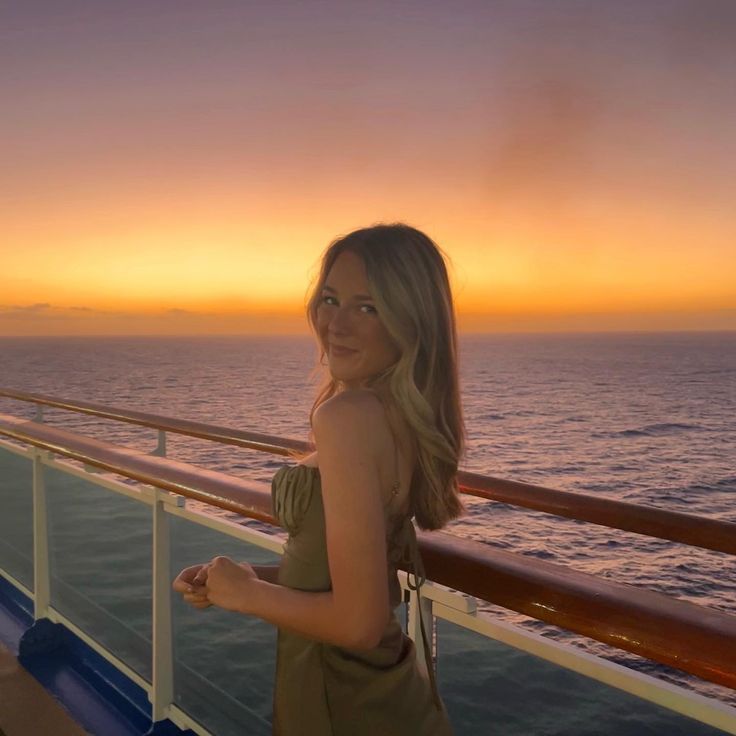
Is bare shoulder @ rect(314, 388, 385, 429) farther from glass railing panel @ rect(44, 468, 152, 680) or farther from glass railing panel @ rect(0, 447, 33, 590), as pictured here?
glass railing panel @ rect(0, 447, 33, 590)

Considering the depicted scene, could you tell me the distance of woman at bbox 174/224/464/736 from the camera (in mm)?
1087

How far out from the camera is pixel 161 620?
2062mm

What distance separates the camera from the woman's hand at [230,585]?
109cm

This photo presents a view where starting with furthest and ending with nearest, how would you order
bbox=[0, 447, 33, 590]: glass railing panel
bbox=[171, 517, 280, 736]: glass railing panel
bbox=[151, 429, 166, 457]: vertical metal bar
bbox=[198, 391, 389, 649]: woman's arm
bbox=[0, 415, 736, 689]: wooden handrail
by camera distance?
1. bbox=[0, 447, 33, 590]: glass railing panel
2. bbox=[151, 429, 166, 457]: vertical metal bar
3. bbox=[171, 517, 280, 736]: glass railing panel
4. bbox=[198, 391, 389, 649]: woman's arm
5. bbox=[0, 415, 736, 689]: wooden handrail

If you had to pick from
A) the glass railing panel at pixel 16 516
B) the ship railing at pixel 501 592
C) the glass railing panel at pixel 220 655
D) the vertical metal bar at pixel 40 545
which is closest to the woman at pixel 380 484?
the ship railing at pixel 501 592

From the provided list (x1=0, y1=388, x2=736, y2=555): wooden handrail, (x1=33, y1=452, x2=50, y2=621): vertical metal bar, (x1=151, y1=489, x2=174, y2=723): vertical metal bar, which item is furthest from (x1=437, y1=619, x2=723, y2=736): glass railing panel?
(x1=33, y1=452, x2=50, y2=621): vertical metal bar

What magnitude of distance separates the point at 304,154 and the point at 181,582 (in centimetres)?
2015

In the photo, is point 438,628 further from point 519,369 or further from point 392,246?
point 519,369

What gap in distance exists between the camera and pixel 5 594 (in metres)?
3.18

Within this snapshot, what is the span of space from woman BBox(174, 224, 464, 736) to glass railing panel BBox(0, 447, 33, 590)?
2115mm

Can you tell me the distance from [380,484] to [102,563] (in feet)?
6.43

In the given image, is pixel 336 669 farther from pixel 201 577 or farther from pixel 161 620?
pixel 161 620

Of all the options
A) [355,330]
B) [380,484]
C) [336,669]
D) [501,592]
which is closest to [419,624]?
[336,669]

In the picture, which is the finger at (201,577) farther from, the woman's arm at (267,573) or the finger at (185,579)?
the woman's arm at (267,573)
